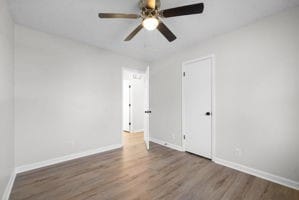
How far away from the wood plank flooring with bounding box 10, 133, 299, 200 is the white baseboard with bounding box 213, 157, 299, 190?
0.09m

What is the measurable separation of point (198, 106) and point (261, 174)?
1.52m

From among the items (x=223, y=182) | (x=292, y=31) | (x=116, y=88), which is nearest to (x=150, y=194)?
(x=223, y=182)

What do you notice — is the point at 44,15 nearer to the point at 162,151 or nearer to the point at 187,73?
the point at 187,73

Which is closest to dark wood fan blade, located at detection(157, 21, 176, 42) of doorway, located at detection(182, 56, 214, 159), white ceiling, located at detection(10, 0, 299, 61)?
white ceiling, located at detection(10, 0, 299, 61)

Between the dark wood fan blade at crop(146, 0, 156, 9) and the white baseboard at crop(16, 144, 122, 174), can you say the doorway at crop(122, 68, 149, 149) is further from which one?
the dark wood fan blade at crop(146, 0, 156, 9)

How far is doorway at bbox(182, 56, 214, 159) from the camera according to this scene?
9.59 feet

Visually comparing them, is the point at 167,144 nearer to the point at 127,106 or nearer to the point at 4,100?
the point at 127,106

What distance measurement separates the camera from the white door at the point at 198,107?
2.94 metres

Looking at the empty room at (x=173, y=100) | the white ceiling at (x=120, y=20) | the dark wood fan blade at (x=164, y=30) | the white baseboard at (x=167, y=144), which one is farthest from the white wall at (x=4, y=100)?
the white baseboard at (x=167, y=144)

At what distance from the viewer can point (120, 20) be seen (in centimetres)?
230

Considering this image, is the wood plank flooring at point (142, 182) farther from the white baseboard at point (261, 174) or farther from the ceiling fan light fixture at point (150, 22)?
the ceiling fan light fixture at point (150, 22)

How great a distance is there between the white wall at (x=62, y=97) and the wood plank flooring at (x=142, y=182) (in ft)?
1.43

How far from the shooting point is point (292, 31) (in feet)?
6.53

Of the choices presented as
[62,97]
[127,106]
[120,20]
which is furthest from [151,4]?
[127,106]
